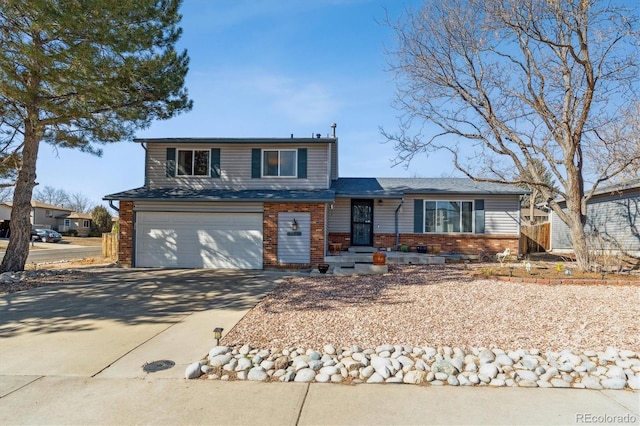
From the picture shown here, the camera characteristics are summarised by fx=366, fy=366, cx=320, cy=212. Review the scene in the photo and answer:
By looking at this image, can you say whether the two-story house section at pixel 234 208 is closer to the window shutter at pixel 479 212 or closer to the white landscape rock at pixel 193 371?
the window shutter at pixel 479 212

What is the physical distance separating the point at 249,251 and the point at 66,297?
5479 mm

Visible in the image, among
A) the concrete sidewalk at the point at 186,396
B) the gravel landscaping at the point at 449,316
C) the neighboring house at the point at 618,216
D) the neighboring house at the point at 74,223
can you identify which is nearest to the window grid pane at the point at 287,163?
the gravel landscaping at the point at 449,316

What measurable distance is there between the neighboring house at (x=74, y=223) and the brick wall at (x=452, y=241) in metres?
45.0

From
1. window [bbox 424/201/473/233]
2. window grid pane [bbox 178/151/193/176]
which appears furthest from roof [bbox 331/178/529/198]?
window grid pane [bbox 178/151/193/176]

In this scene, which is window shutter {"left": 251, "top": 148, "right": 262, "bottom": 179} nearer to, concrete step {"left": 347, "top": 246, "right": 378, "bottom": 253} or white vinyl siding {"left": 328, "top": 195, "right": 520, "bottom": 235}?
white vinyl siding {"left": 328, "top": 195, "right": 520, "bottom": 235}

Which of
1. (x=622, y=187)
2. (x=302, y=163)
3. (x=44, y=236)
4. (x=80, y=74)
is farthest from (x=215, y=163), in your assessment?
(x=44, y=236)

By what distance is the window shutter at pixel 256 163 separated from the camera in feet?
44.4

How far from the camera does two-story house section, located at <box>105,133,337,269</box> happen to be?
12.1 meters

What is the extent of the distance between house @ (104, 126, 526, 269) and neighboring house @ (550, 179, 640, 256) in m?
3.97

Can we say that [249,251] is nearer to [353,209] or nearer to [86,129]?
[353,209]

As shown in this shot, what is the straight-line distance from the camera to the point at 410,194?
14734 millimetres

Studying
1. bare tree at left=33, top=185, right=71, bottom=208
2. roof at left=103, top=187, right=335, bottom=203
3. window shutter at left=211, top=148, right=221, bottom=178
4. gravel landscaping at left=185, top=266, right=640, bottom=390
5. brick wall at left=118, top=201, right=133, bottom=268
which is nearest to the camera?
gravel landscaping at left=185, top=266, right=640, bottom=390

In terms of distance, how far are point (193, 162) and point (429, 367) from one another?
12108mm

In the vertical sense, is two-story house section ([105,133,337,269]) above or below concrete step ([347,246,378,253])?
above
